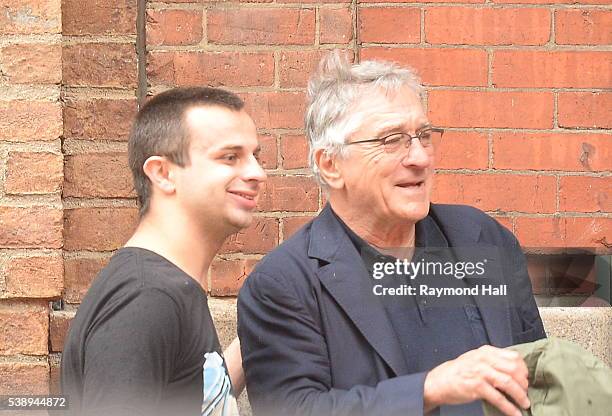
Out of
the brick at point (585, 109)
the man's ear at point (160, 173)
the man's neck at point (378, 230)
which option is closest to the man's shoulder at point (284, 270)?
the man's neck at point (378, 230)

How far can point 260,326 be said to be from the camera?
8.48 ft

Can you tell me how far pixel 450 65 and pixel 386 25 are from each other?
0.74ft

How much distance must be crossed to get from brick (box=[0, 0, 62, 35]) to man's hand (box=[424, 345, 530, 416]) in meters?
1.50

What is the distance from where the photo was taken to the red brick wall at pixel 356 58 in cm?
325

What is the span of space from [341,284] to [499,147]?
3.10ft

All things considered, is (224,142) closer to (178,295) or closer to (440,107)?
(178,295)

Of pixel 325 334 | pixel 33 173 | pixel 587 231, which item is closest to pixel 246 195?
pixel 325 334

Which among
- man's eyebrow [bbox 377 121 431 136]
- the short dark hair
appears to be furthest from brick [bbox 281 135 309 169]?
the short dark hair

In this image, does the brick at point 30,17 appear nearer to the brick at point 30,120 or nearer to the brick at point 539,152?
the brick at point 30,120

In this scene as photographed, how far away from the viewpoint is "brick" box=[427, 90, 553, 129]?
10.9ft

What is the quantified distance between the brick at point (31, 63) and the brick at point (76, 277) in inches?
20.9

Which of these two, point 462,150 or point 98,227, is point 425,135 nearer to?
point 462,150

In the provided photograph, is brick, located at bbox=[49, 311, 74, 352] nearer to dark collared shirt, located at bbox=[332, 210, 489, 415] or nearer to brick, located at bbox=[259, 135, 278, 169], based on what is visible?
brick, located at bbox=[259, 135, 278, 169]

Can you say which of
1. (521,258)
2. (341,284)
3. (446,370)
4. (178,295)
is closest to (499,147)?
(521,258)
